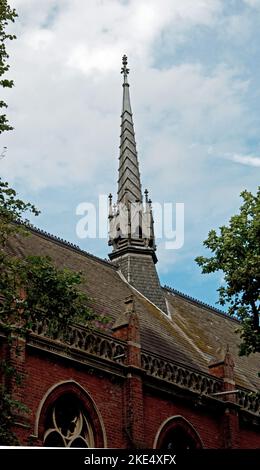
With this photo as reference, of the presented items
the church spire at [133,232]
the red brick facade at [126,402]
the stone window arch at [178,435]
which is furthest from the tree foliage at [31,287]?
the church spire at [133,232]

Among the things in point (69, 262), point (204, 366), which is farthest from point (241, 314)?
point (69, 262)

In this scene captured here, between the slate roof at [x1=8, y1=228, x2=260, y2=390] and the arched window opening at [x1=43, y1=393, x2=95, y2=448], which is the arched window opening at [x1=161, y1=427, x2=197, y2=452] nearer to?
the slate roof at [x1=8, y1=228, x2=260, y2=390]

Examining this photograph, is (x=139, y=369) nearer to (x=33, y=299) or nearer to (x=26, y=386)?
(x=26, y=386)

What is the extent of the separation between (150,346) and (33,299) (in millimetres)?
12632

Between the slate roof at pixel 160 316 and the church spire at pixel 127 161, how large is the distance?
4597mm

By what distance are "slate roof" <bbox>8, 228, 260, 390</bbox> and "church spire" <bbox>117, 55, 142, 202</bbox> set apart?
4.60 meters

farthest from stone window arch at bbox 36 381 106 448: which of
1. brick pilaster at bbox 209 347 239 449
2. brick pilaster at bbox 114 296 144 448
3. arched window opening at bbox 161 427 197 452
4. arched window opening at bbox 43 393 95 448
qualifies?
brick pilaster at bbox 209 347 239 449

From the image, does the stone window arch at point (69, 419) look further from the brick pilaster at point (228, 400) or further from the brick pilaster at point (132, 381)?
the brick pilaster at point (228, 400)

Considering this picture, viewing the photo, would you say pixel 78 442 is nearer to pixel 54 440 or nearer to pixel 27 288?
pixel 54 440

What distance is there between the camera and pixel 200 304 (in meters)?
39.4

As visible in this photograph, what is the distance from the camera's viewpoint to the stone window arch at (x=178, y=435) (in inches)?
1042

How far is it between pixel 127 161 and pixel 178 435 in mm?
17081

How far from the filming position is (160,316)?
110 ft
